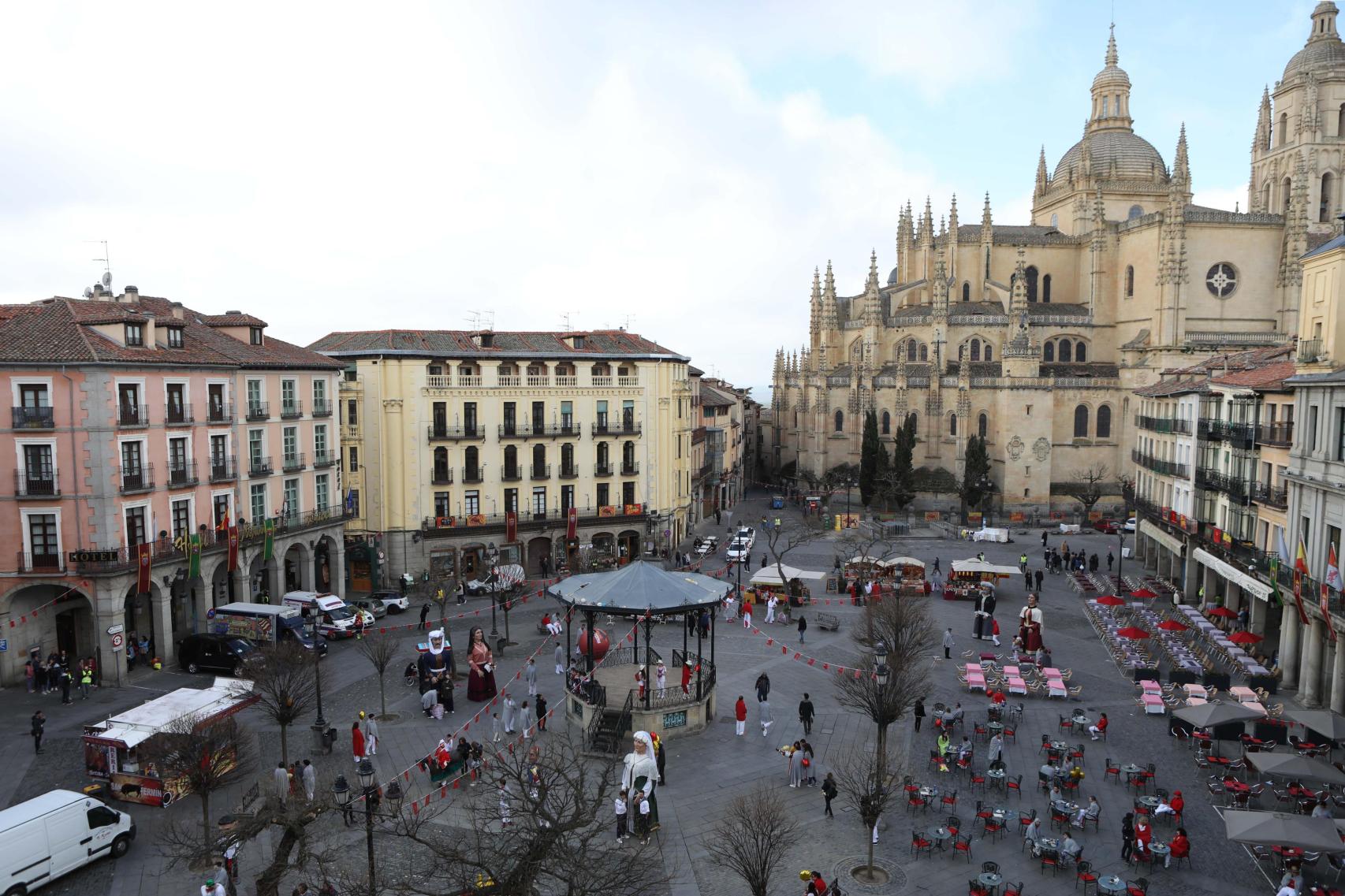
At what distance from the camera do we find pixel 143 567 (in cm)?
2962

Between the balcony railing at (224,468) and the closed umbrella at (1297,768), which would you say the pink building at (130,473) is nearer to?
the balcony railing at (224,468)

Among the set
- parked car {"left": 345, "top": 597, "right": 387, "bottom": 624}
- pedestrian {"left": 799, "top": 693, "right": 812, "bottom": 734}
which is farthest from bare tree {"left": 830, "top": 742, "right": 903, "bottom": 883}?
parked car {"left": 345, "top": 597, "right": 387, "bottom": 624}

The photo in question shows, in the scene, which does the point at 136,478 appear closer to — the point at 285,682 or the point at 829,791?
the point at 285,682

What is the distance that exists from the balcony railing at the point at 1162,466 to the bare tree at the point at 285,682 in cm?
3587

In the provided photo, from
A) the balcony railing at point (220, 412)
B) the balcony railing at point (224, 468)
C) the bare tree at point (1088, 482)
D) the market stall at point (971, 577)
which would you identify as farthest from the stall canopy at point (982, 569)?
the balcony railing at point (220, 412)

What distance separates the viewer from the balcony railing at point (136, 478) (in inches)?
1173

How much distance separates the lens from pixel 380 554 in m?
44.3

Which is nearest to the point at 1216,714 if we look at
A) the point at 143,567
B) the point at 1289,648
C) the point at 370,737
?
the point at 1289,648

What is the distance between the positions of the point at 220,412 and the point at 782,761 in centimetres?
2418

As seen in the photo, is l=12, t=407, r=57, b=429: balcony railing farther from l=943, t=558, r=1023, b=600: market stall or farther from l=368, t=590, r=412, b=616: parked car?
l=943, t=558, r=1023, b=600: market stall

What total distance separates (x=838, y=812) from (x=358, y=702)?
49.0 ft

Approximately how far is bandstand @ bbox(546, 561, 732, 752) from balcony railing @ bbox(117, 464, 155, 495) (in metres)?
14.4

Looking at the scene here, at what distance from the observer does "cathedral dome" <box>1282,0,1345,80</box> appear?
7031 cm

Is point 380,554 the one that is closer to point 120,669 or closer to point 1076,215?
point 120,669
